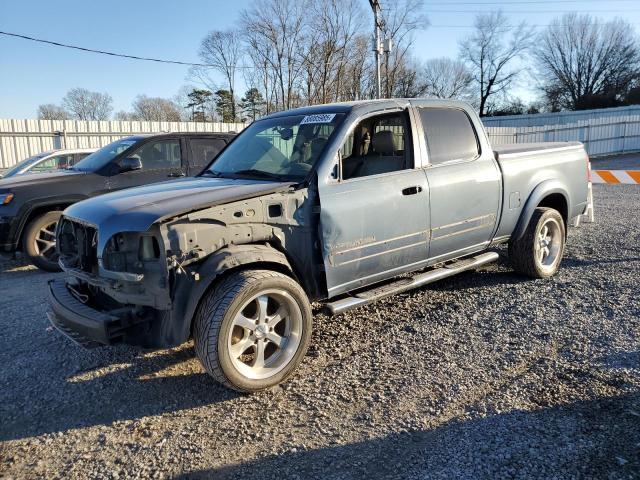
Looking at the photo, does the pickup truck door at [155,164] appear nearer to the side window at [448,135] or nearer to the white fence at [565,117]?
the side window at [448,135]

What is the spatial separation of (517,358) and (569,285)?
2.12 m

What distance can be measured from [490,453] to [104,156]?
23.5 feet

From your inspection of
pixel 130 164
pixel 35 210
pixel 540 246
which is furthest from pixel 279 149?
pixel 35 210

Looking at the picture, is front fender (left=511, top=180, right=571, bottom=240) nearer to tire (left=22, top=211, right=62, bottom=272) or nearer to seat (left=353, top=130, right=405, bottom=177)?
seat (left=353, top=130, right=405, bottom=177)

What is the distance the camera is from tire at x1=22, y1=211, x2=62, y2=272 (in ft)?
22.9

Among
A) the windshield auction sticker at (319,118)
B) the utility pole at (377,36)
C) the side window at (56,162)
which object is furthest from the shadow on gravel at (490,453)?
the utility pole at (377,36)

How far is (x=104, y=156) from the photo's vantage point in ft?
25.8

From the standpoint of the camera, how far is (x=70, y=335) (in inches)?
137

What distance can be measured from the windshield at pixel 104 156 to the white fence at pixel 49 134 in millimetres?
12059

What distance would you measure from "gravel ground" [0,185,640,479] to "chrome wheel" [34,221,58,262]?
91.1 inches

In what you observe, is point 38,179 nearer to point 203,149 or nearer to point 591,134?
point 203,149

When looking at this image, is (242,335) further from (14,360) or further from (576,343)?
(576,343)

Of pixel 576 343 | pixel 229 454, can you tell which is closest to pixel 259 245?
pixel 229 454

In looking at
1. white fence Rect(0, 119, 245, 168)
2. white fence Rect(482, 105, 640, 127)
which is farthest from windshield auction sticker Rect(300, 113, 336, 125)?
white fence Rect(482, 105, 640, 127)
